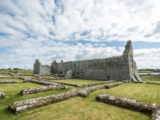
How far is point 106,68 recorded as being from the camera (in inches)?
916

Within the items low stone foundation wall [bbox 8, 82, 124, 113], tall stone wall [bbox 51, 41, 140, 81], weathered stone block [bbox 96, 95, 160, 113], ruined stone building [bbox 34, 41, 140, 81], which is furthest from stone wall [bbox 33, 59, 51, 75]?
weathered stone block [bbox 96, 95, 160, 113]

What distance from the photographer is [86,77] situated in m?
27.2

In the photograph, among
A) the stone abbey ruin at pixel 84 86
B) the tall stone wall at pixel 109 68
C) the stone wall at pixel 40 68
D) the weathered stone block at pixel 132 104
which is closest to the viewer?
the weathered stone block at pixel 132 104

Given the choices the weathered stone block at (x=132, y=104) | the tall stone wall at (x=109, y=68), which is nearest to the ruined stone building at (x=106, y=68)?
the tall stone wall at (x=109, y=68)

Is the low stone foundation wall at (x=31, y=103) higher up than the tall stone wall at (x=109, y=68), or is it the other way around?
the tall stone wall at (x=109, y=68)

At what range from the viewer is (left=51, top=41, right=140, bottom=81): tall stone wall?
2027 cm

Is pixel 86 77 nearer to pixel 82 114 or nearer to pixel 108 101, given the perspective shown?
pixel 108 101

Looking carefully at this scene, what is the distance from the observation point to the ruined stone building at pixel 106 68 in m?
20.3

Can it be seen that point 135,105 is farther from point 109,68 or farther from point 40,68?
point 40,68

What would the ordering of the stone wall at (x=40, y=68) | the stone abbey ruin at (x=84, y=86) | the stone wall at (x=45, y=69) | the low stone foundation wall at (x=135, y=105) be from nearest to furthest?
the low stone foundation wall at (x=135, y=105) → the stone abbey ruin at (x=84, y=86) → the stone wall at (x=40, y=68) → the stone wall at (x=45, y=69)

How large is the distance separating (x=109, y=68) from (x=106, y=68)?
78cm

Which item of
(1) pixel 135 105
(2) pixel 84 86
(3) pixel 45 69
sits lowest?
(2) pixel 84 86

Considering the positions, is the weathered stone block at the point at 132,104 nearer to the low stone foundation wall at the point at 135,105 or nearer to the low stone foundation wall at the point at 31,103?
the low stone foundation wall at the point at 135,105

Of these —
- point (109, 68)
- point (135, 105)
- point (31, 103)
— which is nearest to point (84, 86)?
point (135, 105)
